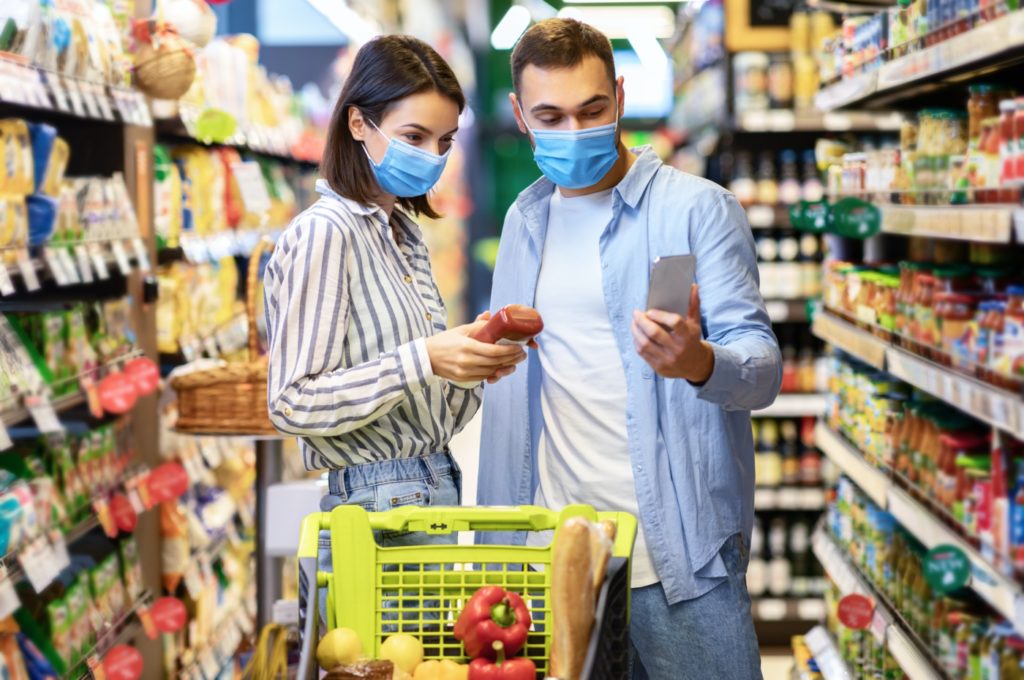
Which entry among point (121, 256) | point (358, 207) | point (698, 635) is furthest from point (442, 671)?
point (121, 256)

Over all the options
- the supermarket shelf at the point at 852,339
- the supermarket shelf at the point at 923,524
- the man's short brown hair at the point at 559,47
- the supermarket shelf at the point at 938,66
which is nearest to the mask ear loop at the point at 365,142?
the man's short brown hair at the point at 559,47

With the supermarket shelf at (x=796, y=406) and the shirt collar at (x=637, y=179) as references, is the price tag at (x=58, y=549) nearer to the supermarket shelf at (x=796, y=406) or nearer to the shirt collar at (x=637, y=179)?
the shirt collar at (x=637, y=179)

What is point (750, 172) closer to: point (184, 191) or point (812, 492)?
point (812, 492)

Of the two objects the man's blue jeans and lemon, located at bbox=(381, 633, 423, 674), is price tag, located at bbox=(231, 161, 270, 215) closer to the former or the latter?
the man's blue jeans

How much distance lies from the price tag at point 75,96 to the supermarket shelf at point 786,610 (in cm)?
370

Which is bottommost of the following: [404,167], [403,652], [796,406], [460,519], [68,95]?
[796,406]

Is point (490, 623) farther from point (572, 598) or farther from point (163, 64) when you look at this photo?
point (163, 64)

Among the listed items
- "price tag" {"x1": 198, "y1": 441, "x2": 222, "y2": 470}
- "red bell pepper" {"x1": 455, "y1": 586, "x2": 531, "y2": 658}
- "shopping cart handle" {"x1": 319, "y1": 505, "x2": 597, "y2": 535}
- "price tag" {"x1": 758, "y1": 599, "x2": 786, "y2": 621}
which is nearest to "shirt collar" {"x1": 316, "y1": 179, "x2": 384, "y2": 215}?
"shopping cart handle" {"x1": 319, "y1": 505, "x2": 597, "y2": 535}

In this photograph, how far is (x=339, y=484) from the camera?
2.34m

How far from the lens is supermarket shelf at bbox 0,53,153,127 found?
2932 millimetres

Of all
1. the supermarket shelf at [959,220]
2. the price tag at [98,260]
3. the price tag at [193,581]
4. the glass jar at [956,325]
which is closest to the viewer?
the supermarket shelf at [959,220]

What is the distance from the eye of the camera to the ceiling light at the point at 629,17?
16078 millimetres

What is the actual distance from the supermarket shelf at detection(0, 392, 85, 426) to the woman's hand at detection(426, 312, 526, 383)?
50.2 inches

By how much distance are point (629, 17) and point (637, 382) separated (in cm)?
1494
